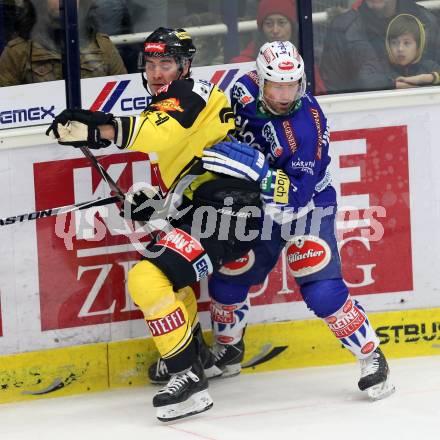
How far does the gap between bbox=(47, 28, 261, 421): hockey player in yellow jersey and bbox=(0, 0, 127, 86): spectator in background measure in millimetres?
236

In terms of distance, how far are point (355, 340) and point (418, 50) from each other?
1.35 meters

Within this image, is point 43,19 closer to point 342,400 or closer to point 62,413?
point 62,413

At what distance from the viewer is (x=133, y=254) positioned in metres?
5.29

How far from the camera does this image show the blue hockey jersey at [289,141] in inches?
191

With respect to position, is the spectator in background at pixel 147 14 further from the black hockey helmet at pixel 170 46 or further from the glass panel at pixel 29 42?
the glass panel at pixel 29 42

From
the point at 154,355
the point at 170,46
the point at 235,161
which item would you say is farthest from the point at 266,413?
the point at 170,46

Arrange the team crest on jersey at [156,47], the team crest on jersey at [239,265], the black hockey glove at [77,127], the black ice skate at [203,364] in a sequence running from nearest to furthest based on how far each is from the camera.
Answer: the black hockey glove at [77,127] < the team crest on jersey at [156,47] < the team crest on jersey at [239,265] < the black ice skate at [203,364]

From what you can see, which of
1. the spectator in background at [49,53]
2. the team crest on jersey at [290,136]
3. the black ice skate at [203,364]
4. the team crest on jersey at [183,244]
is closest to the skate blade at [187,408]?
the black ice skate at [203,364]

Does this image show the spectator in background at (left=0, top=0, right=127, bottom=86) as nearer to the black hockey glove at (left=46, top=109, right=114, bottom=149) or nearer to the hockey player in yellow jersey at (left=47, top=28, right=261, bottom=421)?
the hockey player in yellow jersey at (left=47, top=28, right=261, bottom=421)

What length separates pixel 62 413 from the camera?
5.00 m

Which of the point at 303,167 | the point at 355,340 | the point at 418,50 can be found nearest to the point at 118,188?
the point at 303,167

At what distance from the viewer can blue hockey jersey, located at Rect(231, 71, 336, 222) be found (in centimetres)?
484

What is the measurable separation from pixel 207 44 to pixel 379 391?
61.2 inches

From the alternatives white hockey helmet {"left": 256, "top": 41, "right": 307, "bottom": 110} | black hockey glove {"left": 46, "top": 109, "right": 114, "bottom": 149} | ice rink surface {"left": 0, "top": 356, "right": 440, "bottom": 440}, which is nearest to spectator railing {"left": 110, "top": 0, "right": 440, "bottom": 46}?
white hockey helmet {"left": 256, "top": 41, "right": 307, "bottom": 110}
